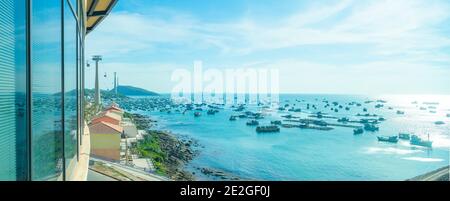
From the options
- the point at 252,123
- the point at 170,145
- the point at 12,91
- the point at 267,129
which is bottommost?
the point at 170,145

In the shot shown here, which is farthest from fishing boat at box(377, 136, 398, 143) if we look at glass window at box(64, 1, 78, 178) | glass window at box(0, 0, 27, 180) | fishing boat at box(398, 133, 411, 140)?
glass window at box(0, 0, 27, 180)

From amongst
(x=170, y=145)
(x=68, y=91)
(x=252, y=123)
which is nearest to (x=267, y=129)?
(x=252, y=123)

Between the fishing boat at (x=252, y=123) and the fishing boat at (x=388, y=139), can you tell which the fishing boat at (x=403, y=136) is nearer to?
the fishing boat at (x=388, y=139)

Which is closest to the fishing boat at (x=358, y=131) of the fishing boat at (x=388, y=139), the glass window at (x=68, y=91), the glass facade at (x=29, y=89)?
the fishing boat at (x=388, y=139)

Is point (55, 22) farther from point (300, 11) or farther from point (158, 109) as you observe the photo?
point (158, 109)

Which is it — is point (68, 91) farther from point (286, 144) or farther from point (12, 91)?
point (286, 144)
